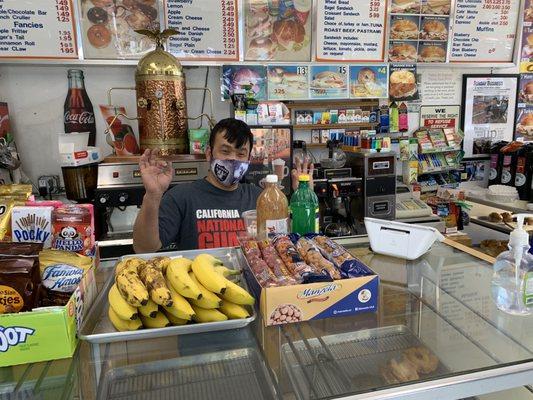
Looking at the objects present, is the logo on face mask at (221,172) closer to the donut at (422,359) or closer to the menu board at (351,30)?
the donut at (422,359)

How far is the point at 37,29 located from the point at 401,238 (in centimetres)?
296

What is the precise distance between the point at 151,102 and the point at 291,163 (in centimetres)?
107

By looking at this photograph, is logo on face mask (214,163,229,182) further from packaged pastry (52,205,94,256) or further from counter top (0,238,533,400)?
counter top (0,238,533,400)

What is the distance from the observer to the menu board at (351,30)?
3454 millimetres

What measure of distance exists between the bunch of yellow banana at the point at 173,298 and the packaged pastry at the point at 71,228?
0.68ft

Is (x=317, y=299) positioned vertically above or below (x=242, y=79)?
below

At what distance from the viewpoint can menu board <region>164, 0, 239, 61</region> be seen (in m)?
3.18

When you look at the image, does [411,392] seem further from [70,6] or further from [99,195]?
[70,6]

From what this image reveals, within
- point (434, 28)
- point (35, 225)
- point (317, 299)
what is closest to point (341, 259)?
point (317, 299)

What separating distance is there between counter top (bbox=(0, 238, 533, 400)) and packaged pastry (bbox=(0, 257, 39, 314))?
0.13m

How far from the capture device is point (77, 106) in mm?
3121

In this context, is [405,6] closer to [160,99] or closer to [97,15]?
[160,99]

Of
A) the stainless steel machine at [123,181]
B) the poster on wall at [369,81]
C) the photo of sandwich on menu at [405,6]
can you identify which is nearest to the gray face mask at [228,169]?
the stainless steel machine at [123,181]

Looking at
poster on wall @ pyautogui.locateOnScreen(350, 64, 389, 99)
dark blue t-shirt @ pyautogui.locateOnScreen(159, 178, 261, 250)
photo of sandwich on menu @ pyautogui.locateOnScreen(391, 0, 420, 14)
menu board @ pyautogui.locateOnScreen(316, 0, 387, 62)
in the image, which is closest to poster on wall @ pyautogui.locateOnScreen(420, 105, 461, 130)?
poster on wall @ pyautogui.locateOnScreen(350, 64, 389, 99)
